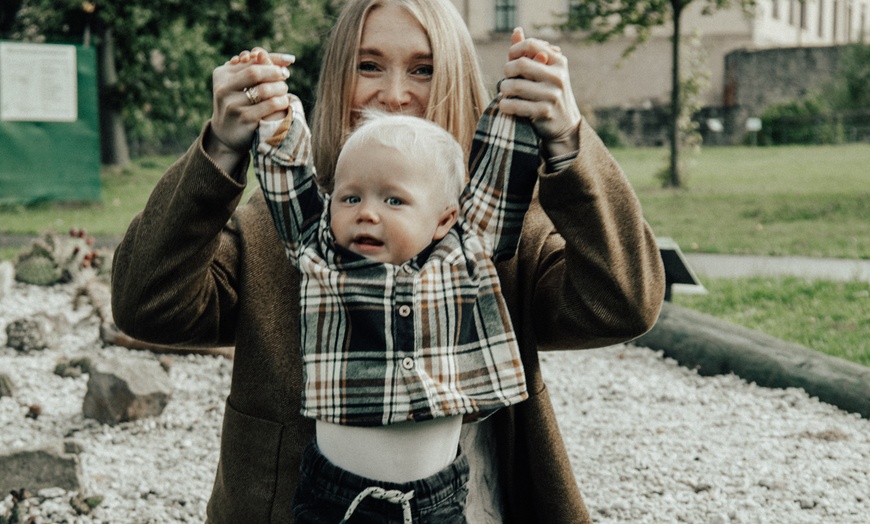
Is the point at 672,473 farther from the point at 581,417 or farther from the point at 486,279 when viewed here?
the point at 486,279

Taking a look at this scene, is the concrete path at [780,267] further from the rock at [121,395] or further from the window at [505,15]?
the window at [505,15]

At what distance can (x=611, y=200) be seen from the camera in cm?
176

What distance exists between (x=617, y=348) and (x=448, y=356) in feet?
13.2

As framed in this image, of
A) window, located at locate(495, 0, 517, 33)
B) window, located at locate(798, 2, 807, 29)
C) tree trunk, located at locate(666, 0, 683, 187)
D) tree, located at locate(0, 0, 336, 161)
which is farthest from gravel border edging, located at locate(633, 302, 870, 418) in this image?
window, located at locate(798, 2, 807, 29)

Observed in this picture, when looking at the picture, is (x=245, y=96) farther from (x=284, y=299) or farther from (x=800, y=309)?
(x=800, y=309)

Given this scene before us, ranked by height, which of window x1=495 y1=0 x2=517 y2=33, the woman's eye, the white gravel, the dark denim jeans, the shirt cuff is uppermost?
window x1=495 y1=0 x2=517 y2=33

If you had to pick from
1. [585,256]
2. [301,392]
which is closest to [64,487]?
[301,392]

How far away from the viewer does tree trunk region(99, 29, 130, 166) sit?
1622 centimetres

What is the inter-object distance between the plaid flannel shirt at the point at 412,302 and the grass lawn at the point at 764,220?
362 centimetres

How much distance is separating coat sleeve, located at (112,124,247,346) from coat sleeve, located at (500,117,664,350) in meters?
0.60

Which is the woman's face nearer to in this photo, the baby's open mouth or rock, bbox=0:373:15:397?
the baby's open mouth

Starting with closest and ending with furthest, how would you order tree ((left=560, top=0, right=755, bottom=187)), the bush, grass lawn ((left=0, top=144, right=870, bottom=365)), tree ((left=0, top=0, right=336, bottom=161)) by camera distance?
grass lawn ((left=0, top=144, right=870, bottom=365)) → tree ((left=560, top=0, right=755, bottom=187)) → tree ((left=0, top=0, right=336, bottom=161)) → the bush

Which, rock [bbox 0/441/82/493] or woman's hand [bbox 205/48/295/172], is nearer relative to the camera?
woman's hand [bbox 205/48/295/172]

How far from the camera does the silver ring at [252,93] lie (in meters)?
1.74
